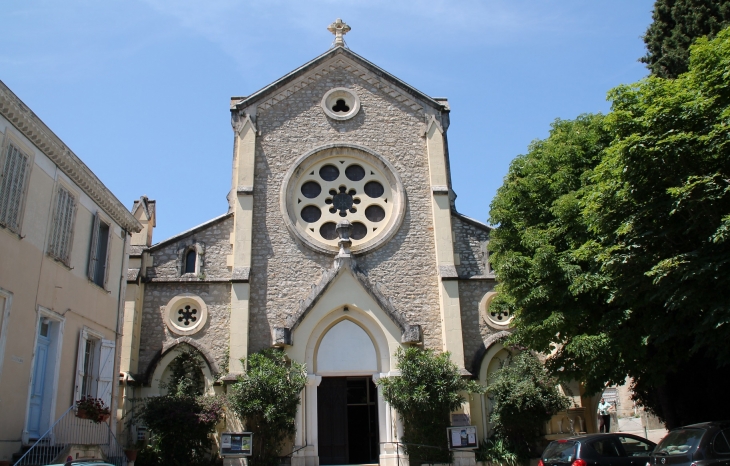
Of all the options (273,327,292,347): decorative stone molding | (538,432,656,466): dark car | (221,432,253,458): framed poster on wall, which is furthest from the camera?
(273,327,292,347): decorative stone molding

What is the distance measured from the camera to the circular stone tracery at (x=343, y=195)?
21.2 meters

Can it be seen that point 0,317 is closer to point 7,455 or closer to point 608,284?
point 7,455

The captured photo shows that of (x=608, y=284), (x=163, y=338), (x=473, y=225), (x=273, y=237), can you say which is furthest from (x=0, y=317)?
(x=473, y=225)

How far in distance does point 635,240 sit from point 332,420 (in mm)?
10985

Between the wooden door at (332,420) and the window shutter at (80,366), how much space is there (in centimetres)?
724

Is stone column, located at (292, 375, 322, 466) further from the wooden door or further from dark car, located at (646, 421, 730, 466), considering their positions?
dark car, located at (646, 421, 730, 466)

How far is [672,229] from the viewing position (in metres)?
11.7

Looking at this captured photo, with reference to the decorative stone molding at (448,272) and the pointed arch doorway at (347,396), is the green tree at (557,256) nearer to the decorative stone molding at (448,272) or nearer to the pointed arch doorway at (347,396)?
the decorative stone molding at (448,272)

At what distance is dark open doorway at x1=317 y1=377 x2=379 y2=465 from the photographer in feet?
62.6

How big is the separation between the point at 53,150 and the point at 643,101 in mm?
12159

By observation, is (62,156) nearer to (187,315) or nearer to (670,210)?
(187,315)

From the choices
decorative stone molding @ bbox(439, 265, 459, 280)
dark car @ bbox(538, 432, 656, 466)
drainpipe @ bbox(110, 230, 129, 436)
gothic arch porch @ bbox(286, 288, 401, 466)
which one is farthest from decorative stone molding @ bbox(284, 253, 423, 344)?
dark car @ bbox(538, 432, 656, 466)

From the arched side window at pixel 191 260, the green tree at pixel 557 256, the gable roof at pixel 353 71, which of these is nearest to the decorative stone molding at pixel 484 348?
the green tree at pixel 557 256

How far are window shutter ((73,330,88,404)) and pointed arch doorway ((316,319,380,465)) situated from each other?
275 inches
